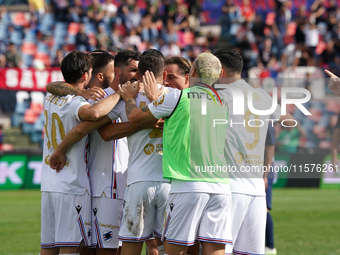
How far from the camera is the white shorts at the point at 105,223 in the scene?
190 inches

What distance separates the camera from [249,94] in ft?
15.5

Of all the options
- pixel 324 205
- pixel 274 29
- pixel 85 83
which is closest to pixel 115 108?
pixel 85 83

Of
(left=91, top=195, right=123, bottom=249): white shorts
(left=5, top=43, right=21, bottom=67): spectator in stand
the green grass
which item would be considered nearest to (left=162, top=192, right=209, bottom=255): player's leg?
(left=91, top=195, right=123, bottom=249): white shorts

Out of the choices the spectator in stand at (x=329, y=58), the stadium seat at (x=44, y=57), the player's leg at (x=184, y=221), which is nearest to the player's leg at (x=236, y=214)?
the player's leg at (x=184, y=221)

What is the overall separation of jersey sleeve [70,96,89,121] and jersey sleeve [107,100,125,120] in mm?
→ 270

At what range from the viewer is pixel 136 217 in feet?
14.8

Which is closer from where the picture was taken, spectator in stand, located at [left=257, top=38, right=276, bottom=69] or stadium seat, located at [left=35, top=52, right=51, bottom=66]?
stadium seat, located at [left=35, top=52, right=51, bottom=66]

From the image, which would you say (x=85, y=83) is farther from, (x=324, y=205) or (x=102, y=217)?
(x=324, y=205)

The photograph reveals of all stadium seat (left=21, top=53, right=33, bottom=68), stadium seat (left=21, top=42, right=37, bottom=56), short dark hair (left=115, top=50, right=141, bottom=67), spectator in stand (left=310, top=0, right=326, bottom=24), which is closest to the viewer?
short dark hair (left=115, top=50, right=141, bottom=67)

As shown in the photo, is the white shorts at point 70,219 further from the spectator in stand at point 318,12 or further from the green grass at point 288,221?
the spectator in stand at point 318,12

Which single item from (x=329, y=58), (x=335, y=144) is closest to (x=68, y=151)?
(x=335, y=144)

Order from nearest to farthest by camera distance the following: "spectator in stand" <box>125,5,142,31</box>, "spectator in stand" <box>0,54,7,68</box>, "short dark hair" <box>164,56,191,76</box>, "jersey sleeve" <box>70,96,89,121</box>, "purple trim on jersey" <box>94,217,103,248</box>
Result: "jersey sleeve" <box>70,96,89,121</box>, "purple trim on jersey" <box>94,217,103,248</box>, "short dark hair" <box>164,56,191,76</box>, "spectator in stand" <box>0,54,7,68</box>, "spectator in stand" <box>125,5,142,31</box>

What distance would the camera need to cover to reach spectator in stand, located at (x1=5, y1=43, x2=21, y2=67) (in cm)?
1778

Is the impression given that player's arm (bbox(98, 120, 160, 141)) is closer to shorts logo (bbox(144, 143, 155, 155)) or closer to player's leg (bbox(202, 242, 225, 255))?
shorts logo (bbox(144, 143, 155, 155))
